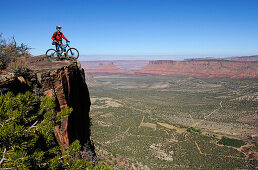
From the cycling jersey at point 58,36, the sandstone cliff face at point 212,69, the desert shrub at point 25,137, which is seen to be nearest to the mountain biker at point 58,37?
the cycling jersey at point 58,36

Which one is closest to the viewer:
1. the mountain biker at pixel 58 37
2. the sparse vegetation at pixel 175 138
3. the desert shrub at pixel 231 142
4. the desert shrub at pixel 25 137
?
the desert shrub at pixel 25 137

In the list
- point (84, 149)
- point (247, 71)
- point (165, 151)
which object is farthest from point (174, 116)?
point (247, 71)

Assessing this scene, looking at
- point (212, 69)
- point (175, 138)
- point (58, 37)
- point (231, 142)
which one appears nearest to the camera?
point (58, 37)

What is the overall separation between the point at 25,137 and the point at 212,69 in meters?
175

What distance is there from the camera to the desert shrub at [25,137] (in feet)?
10.4

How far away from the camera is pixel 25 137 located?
3.84 meters

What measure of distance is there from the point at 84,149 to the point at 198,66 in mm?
175330

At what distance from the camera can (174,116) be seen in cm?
4738

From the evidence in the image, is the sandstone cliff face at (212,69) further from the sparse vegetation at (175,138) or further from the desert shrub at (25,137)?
the desert shrub at (25,137)

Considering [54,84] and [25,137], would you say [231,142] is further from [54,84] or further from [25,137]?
[25,137]

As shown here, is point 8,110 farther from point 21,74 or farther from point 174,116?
point 174,116

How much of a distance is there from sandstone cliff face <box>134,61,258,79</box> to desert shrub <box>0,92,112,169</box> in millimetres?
153543

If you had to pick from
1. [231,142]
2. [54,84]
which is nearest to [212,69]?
[231,142]

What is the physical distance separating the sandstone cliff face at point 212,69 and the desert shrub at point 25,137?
153543mm
